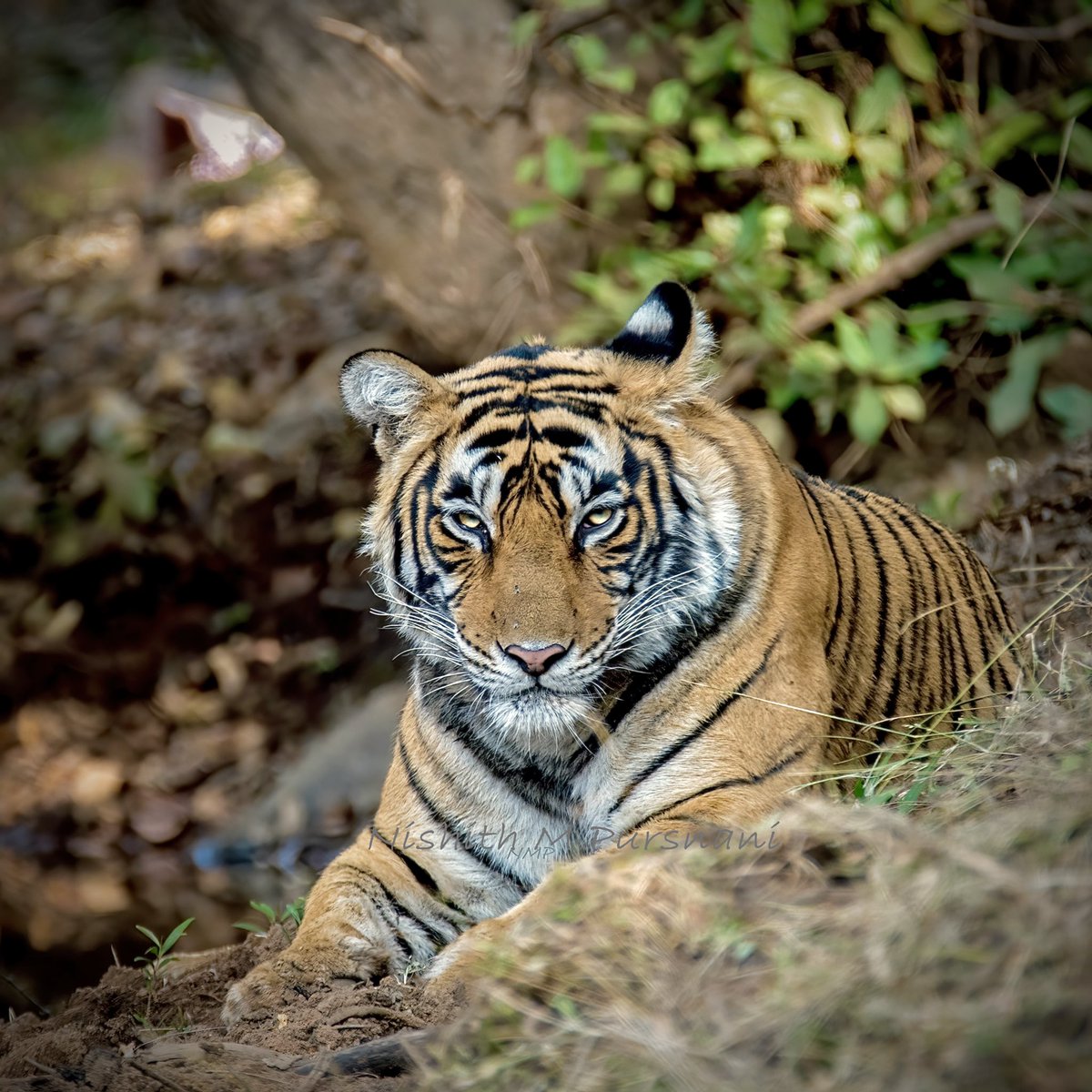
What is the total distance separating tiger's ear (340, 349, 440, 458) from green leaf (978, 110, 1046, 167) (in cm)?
373

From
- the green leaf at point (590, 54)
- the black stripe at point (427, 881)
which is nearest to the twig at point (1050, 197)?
the green leaf at point (590, 54)

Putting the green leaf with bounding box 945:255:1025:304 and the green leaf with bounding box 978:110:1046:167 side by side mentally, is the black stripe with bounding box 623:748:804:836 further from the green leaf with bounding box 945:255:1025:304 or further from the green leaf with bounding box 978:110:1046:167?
the green leaf with bounding box 978:110:1046:167

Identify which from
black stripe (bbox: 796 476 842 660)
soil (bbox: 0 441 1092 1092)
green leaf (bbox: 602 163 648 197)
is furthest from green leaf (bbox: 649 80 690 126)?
soil (bbox: 0 441 1092 1092)

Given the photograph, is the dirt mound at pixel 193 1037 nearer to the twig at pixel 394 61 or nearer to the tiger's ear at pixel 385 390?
the tiger's ear at pixel 385 390

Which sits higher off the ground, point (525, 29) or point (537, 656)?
point (525, 29)

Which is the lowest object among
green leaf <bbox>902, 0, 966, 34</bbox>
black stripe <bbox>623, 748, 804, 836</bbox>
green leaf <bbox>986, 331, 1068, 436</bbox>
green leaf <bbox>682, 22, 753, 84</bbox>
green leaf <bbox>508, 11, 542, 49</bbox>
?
green leaf <bbox>986, 331, 1068, 436</bbox>

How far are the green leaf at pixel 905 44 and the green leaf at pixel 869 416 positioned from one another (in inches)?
55.4

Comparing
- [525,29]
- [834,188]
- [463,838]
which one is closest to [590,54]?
[525,29]

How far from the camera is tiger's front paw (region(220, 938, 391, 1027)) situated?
288 centimetres

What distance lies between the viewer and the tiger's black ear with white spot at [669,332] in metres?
3.36

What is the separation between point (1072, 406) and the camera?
5.62m

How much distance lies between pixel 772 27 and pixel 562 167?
109 centimetres

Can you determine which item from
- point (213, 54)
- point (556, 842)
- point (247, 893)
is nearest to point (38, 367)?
point (213, 54)

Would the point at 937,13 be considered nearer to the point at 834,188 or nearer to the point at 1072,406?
the point at 834,188
